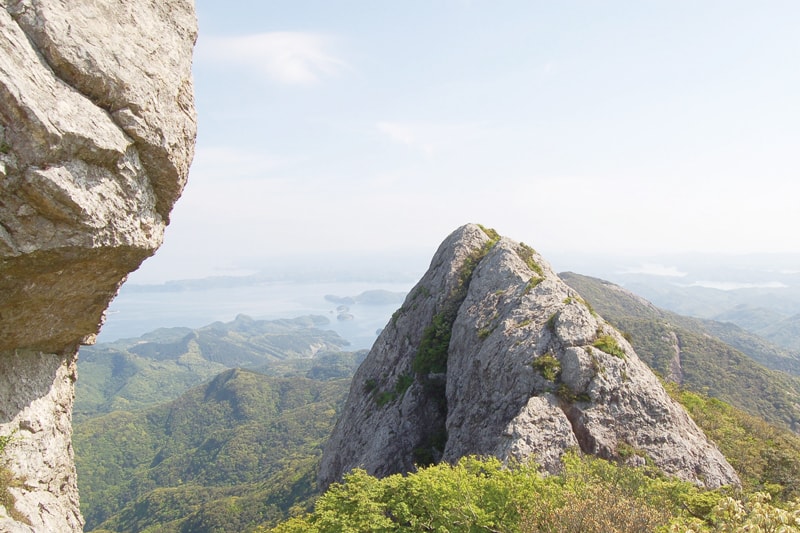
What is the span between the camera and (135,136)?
37.9ft

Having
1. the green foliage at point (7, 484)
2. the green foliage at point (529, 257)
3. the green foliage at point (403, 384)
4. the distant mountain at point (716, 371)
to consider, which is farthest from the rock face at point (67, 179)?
the distant mountain at point (716, 371)

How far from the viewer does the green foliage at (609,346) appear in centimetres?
2364

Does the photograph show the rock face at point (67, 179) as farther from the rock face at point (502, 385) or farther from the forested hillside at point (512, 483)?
the rock face at point (502, 385)

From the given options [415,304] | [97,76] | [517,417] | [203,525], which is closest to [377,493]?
[517,417]

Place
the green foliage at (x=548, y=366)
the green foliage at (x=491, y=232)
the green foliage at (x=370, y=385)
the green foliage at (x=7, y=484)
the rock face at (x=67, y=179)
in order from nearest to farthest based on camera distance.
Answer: the rock face at (x=67, y=179)
the green foliage at (x=7, y=484)
the green foliage at (x=548, y=366)
the green foliage at (x=370, y=385)
the green foliage at (x=491, y=232)

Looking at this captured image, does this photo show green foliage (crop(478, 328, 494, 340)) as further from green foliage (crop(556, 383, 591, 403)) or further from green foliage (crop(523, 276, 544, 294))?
green foliage (crop(556, 383, 591, 403))

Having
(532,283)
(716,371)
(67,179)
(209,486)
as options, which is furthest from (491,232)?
(209,486)

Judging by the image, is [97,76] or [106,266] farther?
[106,266]

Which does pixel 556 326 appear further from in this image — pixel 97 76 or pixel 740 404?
pixel 740 404

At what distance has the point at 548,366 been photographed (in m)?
23.1

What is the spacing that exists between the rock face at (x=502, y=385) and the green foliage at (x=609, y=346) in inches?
2.6

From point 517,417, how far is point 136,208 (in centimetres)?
1832

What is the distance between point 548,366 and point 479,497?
32.1 ft

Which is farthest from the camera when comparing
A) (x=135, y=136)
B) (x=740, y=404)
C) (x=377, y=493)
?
(x=740, y=404)
